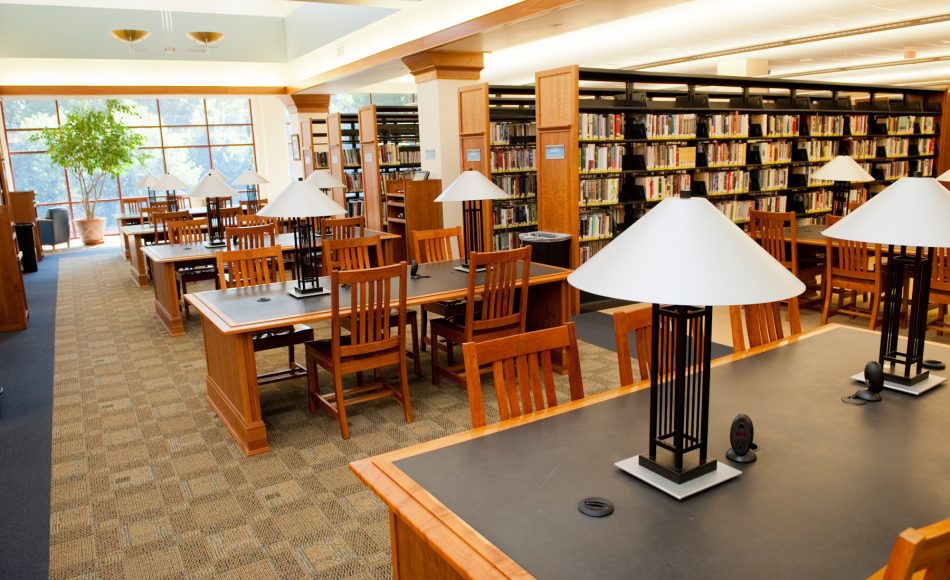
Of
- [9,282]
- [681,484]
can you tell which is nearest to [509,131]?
[9,282]

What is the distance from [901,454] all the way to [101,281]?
9.58 metres

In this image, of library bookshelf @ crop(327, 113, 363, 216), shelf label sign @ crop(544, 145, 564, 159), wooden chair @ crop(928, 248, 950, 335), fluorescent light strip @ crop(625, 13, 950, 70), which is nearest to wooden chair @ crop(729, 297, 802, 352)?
wooden chair @ crop(928, 248, 950, 335)

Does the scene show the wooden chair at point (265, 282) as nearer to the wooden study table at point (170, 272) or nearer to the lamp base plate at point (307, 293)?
the lamp base plate at point (307, 293)

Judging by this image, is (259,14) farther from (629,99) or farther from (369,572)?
(369,572)

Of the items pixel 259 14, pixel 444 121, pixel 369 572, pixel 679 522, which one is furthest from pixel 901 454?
pixel 259 14

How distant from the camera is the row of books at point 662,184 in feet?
22.1

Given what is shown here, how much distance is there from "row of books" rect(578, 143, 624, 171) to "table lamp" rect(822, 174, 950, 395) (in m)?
4.03

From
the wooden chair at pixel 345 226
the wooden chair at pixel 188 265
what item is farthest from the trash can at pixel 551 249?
the wooden chair at pixel 188 265

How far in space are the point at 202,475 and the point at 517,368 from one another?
201cm

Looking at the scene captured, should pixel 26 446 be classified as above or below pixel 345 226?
below

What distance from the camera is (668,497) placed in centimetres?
162

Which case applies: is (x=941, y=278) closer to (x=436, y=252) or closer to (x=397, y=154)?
(x=436, y=252)

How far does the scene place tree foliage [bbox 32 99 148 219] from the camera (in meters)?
12.3

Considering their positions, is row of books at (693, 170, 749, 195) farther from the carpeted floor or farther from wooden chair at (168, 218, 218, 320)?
wooden chair at (168, 218, 218, 320)
